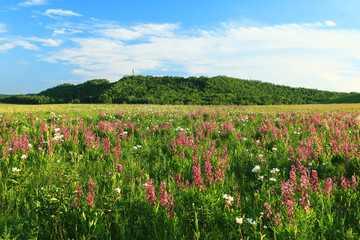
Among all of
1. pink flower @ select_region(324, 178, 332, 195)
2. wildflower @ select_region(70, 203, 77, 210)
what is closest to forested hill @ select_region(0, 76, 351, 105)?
pink flower @ select_region(324, 178, 332, 195)

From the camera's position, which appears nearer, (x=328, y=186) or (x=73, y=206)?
(x=73, y=206)

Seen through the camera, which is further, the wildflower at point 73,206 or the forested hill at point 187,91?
the forested hill at point 187,91

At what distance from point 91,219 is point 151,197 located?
81cm

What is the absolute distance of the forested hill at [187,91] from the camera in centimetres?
9162

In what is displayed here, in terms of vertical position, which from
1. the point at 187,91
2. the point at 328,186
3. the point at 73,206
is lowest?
the point at 73,206

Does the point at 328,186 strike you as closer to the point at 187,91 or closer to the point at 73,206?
the point at 73,206

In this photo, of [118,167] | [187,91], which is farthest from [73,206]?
[187,91]

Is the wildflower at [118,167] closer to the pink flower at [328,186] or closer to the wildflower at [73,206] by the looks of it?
the wildflower at [73,206]

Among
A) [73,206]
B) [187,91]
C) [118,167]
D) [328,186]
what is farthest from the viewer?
[187,91]

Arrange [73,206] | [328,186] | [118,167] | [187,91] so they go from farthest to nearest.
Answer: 1. [187,91]
2. [118,167]
3. [328,186]
4. [73,206]

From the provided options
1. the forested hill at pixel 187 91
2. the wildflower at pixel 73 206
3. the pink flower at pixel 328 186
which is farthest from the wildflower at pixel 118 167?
the forested hill at pixel 187 91

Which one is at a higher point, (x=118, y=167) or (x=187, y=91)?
(x=187, y=91)

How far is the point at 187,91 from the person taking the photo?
341 ft

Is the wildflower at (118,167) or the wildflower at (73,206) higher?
the wildflower at (118,167)
